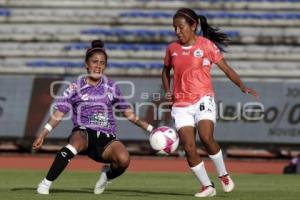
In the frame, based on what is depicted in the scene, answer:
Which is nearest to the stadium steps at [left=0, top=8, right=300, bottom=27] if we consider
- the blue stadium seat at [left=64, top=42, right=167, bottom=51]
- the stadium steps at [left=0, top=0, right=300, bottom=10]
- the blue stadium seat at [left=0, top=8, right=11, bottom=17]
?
the blue stadium seat at [left=0, top=8, right=11, bottom=17]

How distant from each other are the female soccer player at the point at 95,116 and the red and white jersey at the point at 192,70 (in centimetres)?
60

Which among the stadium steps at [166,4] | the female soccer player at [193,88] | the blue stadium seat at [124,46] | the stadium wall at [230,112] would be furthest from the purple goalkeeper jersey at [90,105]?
the stadium steps at [166,4]

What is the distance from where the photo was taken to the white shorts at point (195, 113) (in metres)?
10.4

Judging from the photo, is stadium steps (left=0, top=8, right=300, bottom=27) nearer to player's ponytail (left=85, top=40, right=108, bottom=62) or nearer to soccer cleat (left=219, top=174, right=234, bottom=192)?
soccer cleat (left=219, top=174, right=234, bottom=192)

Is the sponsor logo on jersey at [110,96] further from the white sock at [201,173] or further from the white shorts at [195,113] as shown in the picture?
the white sock at [201,173]

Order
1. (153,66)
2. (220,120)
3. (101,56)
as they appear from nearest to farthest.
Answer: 1. (101,56)
2. (220,120)
3. (153,66)

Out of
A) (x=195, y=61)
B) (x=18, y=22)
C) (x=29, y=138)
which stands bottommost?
(x=29, y=138)

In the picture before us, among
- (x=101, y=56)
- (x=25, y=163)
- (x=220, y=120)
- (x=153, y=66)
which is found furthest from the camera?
(x=153, y=66)

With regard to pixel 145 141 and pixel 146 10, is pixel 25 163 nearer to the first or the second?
pixel 145 141

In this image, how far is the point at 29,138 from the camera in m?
24.8

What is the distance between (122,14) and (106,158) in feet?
73.4

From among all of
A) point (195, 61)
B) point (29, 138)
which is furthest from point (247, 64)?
point (195, 61)

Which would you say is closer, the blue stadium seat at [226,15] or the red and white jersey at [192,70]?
the red and white jersey at [192,70]

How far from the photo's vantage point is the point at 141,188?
12352 mm
